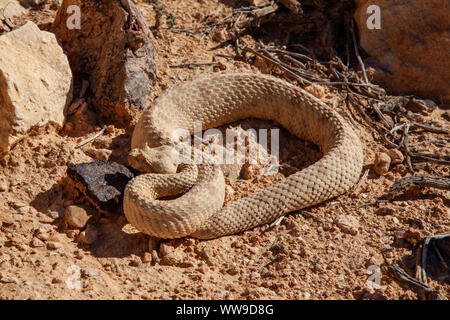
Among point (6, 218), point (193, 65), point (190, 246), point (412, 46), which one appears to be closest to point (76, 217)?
point (6, 218)

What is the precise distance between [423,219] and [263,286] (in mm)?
1865

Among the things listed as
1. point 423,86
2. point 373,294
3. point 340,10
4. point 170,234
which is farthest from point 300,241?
point 340,10

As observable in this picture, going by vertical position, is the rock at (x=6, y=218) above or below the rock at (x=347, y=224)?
above

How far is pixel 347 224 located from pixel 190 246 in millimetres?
1579

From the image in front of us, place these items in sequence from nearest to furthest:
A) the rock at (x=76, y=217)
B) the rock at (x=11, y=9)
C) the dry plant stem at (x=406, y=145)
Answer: the rock at (x=76, y=217) < the dry plant stem at (x=406, y=145) < the rock at (x=11, y=9)

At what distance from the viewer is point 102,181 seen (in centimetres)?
486

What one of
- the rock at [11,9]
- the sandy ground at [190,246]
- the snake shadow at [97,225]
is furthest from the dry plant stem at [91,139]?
the rock at [11,9]

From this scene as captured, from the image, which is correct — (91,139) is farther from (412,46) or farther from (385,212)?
(412,46)

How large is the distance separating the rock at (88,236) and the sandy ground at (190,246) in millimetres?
48

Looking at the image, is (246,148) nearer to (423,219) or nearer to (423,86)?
(423,219)

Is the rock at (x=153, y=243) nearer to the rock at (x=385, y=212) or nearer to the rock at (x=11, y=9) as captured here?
the rock at (x=385, y=212)

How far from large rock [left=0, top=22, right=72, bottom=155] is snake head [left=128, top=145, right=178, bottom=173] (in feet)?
3.83

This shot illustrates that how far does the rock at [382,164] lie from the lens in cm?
546

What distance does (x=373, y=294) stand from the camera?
406 cm
